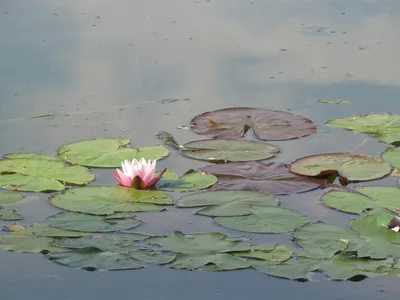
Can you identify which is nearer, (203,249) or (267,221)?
(203,249)

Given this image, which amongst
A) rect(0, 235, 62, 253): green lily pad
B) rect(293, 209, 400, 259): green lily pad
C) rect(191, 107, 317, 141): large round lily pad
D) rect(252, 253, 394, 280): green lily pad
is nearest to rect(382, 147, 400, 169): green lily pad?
rect(191, 107, 317, 141): large round lily pad

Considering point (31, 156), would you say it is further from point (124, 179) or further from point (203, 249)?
point (203, 249)

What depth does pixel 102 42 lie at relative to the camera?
5.06 m

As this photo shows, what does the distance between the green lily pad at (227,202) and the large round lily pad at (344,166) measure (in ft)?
0.87

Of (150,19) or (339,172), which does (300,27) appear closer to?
(150,19)

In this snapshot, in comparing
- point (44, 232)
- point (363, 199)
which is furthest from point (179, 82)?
point (44, 232)

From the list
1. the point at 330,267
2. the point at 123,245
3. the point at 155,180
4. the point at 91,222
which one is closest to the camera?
the point at 330,267

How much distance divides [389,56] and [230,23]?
1100 millimetres

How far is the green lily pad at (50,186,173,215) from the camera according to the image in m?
3.07

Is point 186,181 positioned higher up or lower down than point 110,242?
higher up

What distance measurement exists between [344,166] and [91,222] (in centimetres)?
108

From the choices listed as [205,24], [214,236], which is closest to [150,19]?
[205,24]

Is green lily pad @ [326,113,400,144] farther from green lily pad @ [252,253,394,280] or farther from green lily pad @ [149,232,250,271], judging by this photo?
green lily pad @ [149,232,250,271]

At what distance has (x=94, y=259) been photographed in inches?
107
